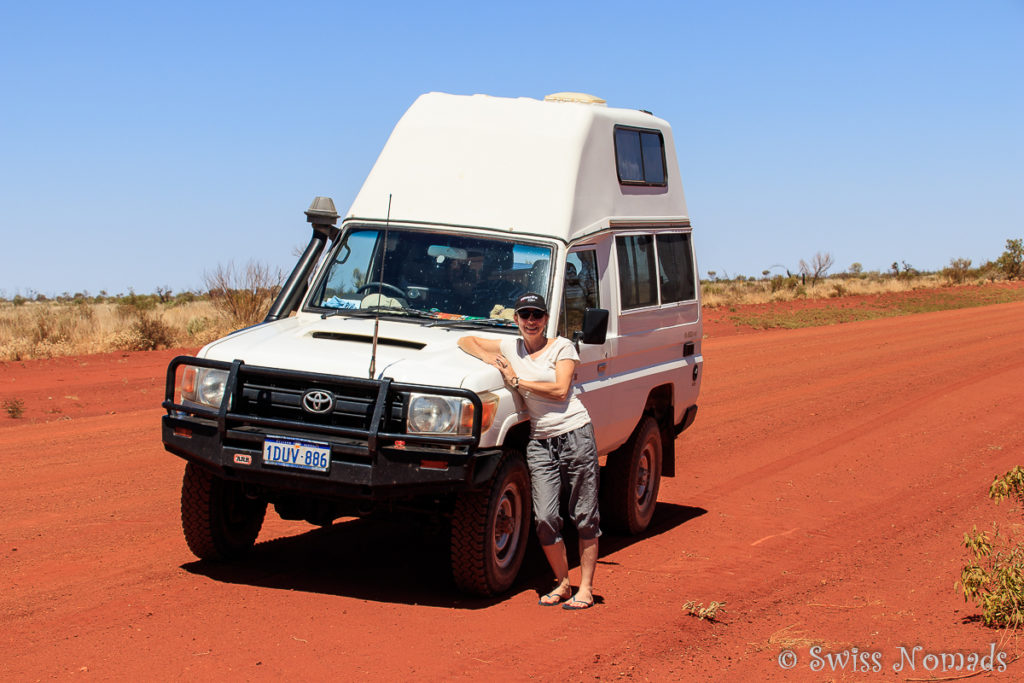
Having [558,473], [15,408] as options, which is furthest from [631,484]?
[15,408]

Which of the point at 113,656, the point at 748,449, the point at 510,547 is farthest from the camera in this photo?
the point at 748,449

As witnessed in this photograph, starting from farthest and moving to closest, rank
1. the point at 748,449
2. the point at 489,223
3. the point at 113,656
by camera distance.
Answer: the point at 748,449 < the point at 489,223 < the point at 113,656

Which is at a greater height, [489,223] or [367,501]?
[489,223]

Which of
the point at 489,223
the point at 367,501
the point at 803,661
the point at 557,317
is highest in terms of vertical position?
the point at 489,223

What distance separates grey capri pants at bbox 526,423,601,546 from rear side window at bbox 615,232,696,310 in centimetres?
205

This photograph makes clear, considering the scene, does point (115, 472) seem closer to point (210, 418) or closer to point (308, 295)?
point (308, 295)

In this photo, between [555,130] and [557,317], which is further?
[555,130]

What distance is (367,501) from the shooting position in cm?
677

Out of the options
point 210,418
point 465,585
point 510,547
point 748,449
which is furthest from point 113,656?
point 748,449

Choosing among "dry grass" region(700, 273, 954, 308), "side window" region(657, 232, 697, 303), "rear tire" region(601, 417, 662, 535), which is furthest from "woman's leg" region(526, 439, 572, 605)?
"dry grass" region(700, 273, 954, 308)

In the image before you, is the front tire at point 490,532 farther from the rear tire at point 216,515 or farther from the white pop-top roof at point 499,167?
the white pop-top roof at point 499,167

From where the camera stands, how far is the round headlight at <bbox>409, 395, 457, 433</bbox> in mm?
6488

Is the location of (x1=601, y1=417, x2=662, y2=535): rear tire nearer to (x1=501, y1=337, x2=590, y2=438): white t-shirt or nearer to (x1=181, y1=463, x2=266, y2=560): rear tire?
(x1=501, y1=337, x2=590, y2=438): white t-shirt

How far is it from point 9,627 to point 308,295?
304 centimetres
